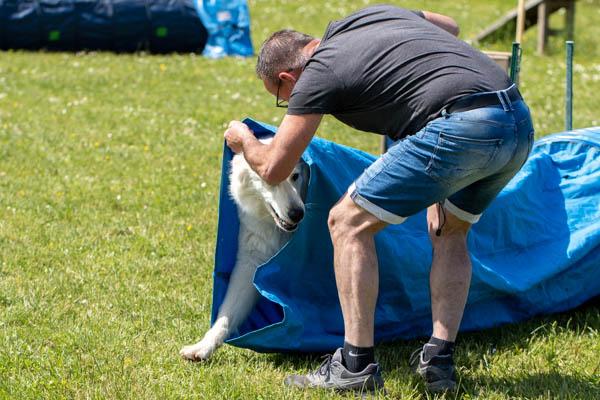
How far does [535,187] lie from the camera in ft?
16.6

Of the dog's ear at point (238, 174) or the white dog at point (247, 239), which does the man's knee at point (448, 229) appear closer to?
the white dog at point (247, 239)

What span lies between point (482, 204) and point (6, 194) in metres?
4.36

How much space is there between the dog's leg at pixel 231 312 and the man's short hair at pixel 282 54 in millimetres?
1121

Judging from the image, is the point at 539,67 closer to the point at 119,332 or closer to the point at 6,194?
the point at 6,194

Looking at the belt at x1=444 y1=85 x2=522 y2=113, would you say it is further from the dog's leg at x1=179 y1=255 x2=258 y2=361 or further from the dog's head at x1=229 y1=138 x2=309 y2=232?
the dog's leg at x1=179 y1=255 x2=258 y2=361

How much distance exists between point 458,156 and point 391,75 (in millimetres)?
415

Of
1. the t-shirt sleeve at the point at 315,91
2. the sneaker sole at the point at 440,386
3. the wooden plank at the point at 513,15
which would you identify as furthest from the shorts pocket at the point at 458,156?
the wooden plank at the point at 513,15

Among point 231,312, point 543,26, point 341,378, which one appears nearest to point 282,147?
point 341,378

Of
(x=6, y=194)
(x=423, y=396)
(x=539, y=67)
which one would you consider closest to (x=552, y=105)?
(x=539, y=67)

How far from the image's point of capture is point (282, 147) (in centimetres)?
347

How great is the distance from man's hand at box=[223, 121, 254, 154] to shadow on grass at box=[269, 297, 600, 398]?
3.60 ft

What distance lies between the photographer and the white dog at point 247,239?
423 centimetres

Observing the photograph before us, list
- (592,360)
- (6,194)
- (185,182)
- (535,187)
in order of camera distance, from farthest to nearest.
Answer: (185,182), (6,194), (535,187), (592,360)

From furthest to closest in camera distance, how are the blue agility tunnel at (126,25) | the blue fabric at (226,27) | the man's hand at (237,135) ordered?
the blue fabric at (226,27) < the blue agility tunnel at (126,25) < the man's hand at (237,135)
